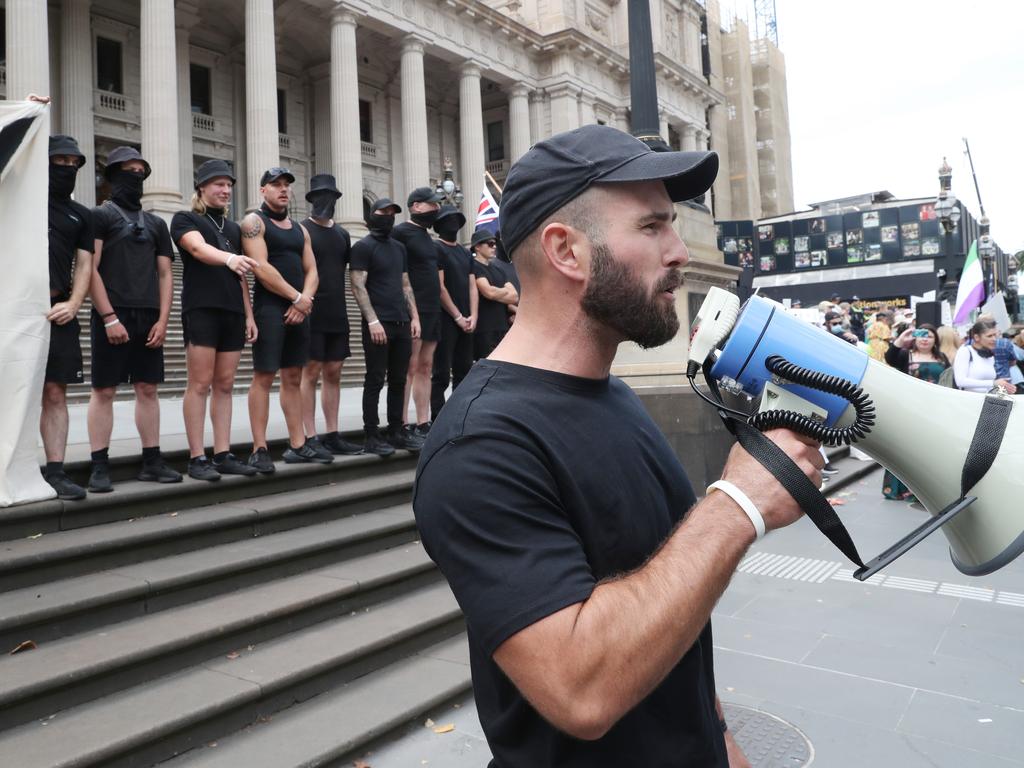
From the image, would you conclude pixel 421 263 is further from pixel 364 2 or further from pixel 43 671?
pixel 364 2

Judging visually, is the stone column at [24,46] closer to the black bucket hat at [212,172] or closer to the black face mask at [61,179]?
the black bucket hat at [212,172]

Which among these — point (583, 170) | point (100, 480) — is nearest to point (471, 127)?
point (100, 480)

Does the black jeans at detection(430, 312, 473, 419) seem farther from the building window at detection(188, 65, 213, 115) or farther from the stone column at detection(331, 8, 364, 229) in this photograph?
the building window at detection(188, 65, 213, 115)

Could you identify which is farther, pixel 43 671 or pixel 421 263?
pixel 421 263

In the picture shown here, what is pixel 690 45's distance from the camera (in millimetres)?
52438

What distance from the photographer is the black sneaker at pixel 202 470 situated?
5121 millimetres

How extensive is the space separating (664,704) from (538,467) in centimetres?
51

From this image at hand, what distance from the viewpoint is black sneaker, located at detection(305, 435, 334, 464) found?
5.94m

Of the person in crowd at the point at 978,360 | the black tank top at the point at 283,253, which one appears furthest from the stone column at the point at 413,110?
the black tank top at the point at 283,253

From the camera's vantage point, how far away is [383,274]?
→ 689cm

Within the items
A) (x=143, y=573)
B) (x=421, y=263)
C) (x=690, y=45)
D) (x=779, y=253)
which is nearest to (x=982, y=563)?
(x=143, y=573)

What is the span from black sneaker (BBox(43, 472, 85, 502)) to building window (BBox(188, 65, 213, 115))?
31.5 m

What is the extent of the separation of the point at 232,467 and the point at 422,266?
9.38ft

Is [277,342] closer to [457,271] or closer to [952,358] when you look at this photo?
[457,271]
